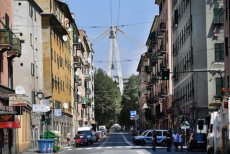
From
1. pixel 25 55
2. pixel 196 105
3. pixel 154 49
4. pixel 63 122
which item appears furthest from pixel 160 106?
pixel 25 55

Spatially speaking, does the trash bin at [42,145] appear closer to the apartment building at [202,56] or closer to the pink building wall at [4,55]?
the pink building wall at [4,55]

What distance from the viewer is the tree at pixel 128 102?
153 meters

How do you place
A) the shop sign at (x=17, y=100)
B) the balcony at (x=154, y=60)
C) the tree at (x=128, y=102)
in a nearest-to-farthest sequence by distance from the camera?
the shop sign at (x=17, y=100)
the balcony at (x=154, y=60)
the tree at (x=128, y=102)

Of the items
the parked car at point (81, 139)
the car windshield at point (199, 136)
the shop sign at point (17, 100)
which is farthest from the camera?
the parked car at point (81, 139)

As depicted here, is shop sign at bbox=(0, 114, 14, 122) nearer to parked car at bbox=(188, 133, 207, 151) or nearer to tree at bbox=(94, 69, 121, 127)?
parked car at bbox=(188, 133, 207, 151)

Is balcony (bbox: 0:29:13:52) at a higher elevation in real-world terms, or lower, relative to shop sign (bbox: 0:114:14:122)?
higher

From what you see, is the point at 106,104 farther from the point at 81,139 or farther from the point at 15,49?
the point at 15,49

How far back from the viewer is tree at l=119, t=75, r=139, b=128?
153 meters

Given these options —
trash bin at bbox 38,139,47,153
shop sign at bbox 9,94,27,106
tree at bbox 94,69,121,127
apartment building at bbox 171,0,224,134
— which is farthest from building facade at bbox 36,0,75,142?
tree at bbox 94,69,121,127

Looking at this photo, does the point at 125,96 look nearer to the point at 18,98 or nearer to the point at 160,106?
the point at 160,106

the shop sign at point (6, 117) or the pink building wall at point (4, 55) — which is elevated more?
the pink building wall at point (4, 55)

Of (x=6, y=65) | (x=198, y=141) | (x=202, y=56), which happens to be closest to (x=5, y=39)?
(x=6, y=65)

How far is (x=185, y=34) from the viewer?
216ft

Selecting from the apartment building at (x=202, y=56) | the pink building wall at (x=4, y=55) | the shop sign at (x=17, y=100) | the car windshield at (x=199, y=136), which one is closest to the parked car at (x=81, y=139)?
the apartment building at (x=202, y=56)
